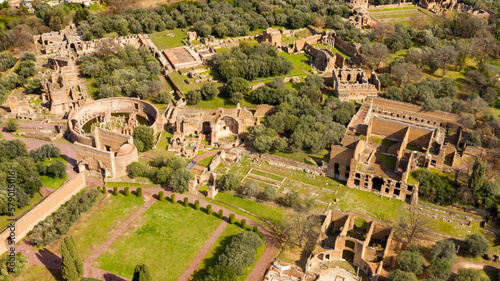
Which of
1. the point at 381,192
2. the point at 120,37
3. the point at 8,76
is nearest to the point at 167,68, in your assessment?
the point at 120,37

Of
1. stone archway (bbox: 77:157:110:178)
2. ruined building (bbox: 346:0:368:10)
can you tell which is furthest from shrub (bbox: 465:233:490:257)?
ruined building (bbox: 346:0:368:10)

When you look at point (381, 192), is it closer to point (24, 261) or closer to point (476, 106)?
point (476, 106)

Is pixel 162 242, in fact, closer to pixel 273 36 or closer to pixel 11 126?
pixel 11 126

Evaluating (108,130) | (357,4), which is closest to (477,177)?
(108,130)

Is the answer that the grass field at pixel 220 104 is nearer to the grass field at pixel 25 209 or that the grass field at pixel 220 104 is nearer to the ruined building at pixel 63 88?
the ruined building at pixel 63 88

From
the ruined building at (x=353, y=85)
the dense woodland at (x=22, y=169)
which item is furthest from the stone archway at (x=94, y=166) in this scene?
the ruined building at (x=353, y=85)

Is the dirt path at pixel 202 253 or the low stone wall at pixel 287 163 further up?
the low stone wall at pixel 287 163
